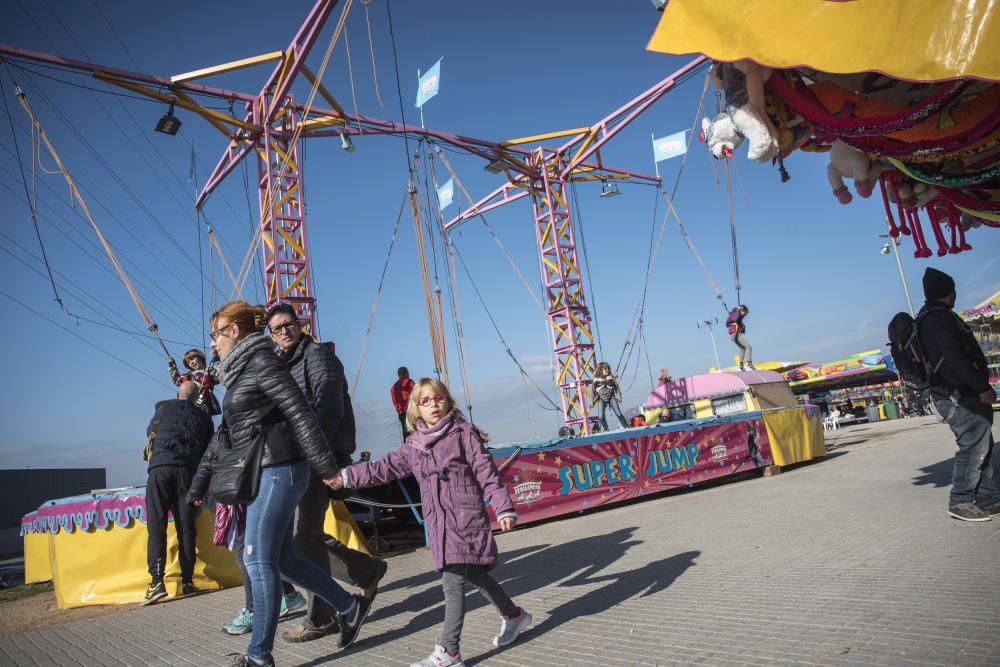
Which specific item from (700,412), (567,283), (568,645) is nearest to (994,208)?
(568,645)

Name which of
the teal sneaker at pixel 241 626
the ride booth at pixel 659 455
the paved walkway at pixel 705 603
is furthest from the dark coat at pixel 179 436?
the ride booth at pixel 659 455

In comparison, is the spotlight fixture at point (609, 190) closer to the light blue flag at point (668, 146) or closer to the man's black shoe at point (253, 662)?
the light blue flag at point (668, 146)

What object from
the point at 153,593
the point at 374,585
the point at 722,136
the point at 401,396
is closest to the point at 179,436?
the point at 153,593

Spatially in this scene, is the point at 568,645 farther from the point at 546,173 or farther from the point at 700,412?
the point at 546,173

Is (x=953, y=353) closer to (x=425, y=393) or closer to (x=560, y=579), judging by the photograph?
(x=560, y=579)

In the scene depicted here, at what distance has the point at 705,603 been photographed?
119 inches

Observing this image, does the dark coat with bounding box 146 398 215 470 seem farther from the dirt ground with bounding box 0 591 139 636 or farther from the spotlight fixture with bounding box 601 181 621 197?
the spotlight fixture with bounding box 601 181 621 197

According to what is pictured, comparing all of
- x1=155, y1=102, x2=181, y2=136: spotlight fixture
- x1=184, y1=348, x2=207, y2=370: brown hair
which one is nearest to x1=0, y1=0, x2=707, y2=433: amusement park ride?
x1=155, y1=102, x2=181, y2=136: spotlight fixture

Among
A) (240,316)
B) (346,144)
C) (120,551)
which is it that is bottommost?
(120,551)

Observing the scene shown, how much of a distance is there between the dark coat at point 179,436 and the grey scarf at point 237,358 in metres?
2.52

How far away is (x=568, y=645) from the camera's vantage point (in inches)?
105

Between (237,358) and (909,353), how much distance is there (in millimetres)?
4483

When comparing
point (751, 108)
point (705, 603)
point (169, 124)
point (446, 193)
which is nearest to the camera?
point (705, 603)

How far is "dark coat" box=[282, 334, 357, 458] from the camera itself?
3369 mm
